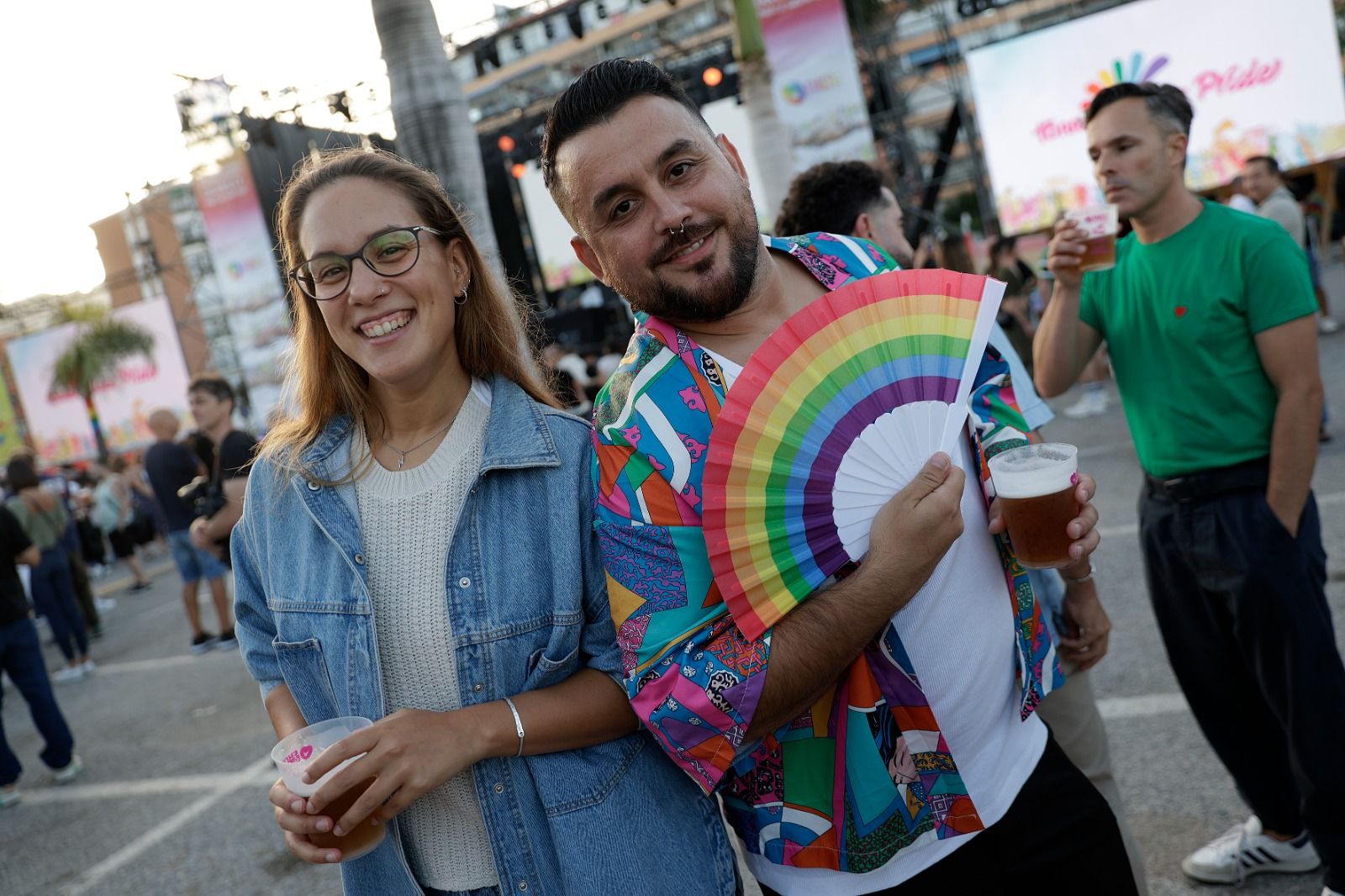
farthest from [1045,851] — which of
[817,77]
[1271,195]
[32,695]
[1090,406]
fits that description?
[817,77]

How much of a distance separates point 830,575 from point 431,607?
27.6 inches

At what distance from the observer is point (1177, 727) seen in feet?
10.9

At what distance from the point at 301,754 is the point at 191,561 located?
7.59 m

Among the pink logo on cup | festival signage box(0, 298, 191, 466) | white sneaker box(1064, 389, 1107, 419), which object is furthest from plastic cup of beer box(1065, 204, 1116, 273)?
festival signage box(0, 298, 191, 466)

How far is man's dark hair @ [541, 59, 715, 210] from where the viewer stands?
5.06 feet

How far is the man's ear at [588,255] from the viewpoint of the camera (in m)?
1.66

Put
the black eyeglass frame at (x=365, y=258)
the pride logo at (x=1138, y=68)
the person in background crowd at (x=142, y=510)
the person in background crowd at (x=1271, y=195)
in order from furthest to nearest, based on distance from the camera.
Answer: the person in background crowd at (x=142, y=510), the pride logo at (x=1138, y=68), the person in background crowd at (x=1271, y=195), the black eyeglass frame at (x=365, y=258)

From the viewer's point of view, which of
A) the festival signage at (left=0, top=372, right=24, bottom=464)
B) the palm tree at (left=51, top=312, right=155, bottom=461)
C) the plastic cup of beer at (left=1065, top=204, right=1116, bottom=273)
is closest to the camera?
the plastic cup of beer at (left=1065, top=204, right=1116, bottom=273)

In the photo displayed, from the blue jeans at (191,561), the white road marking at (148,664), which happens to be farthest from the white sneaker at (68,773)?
the blue jeans at (191,561)

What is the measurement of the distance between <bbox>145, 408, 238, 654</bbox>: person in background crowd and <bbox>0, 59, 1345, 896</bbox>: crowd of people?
271 inches

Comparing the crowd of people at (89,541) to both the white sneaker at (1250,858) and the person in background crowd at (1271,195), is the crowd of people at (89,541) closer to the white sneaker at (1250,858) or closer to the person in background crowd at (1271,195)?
the white sneaker at (1250,858)

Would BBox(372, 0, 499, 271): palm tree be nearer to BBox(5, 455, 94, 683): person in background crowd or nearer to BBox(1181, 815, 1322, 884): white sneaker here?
BBox(1181, 815, 1322, 884): white sneaker

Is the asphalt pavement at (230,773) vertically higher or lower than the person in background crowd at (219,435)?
lower

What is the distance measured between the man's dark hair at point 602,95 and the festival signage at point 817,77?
1325cm
